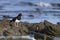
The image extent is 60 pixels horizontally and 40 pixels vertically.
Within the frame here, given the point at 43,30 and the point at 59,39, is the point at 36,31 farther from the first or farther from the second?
the point at 59,39

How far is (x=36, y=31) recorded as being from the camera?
18.1m

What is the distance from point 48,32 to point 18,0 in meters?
28.0

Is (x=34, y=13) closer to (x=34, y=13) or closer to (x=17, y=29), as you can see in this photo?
(x=34, y=13)

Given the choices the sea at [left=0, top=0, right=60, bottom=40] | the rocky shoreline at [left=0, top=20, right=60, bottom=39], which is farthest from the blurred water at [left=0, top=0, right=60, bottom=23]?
the rocky shoreline at [left=0, top=20, right=60, bottom=39]

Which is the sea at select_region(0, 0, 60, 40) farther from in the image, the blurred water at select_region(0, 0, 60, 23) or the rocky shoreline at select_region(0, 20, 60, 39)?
the rocky shoreline at select_region(0, 20, 60, 39)

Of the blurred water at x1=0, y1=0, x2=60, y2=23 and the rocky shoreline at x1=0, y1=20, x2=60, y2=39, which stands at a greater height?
the rocky shoreline at x1=0, y1=20, x2=60, y2=39

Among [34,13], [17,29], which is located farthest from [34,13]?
[17,29]

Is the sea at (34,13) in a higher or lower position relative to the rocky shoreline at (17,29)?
lower

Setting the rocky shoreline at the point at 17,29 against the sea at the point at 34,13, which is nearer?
the rocky shoreline at the point at 17,29

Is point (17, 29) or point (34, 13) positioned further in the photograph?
point (34, 13)

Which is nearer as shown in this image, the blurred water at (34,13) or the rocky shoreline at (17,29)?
the rocky shoreline at (17,29)

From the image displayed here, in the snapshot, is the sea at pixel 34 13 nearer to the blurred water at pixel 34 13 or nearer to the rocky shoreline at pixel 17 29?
the blurred water at pixel 34 13

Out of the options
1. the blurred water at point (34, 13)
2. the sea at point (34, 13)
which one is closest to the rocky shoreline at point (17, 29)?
the sea at point (34, 13)

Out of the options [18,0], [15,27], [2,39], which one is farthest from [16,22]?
[18,0]
